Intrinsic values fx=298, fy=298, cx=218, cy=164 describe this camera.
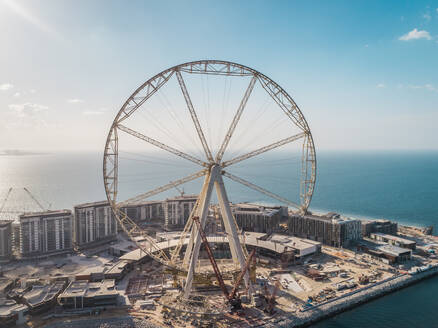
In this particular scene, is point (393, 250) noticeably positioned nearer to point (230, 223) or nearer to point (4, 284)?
point (230, 223)

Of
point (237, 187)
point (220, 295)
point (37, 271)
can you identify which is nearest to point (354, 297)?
point (220, 295)

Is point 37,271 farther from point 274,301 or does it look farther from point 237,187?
point 237,187

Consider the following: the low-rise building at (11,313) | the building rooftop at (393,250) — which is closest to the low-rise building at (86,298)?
the low-rise building at (11,313)

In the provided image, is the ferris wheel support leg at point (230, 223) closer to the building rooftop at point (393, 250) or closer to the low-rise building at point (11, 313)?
the low-rise building at point (11, 313)

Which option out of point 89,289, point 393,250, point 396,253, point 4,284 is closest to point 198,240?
point 89,289

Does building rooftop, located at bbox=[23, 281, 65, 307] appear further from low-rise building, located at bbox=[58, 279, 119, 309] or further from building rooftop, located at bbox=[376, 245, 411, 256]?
→ building rooftop, located at bbox=[376, 245, 411, 256]
